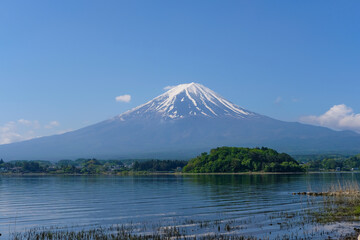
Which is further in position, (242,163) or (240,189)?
(242,163)

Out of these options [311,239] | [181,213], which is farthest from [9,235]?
[311,239]

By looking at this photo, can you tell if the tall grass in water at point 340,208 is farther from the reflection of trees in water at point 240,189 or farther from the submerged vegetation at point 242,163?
the submerged vegetation at point 242,163

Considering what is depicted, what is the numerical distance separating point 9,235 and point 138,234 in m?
5.51

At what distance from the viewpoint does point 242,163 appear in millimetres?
93875

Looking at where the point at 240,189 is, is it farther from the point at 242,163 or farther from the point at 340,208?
the point at 242,163

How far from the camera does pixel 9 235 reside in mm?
18438

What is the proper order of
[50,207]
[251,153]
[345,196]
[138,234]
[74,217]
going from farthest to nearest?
[251,153] → [345,196] → [50,207] → [74,217] → [138,234]

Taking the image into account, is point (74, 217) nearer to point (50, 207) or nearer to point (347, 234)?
point (50, 207)

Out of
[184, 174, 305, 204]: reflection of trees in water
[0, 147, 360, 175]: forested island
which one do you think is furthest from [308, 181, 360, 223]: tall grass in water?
[0, 147, 360, 175]: forested island

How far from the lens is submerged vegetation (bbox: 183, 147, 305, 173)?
9106 cm

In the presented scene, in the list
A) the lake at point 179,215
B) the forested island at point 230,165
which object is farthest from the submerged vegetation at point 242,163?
the lake at point 179,215

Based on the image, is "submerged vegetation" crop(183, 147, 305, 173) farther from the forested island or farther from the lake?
the lake

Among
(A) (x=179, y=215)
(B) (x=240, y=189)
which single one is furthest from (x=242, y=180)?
(A) (x=179, y=215)

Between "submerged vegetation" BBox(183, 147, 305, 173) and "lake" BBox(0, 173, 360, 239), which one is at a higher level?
"submerged vegetation" BBox(183, 147, 305, 173)
